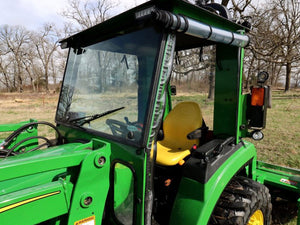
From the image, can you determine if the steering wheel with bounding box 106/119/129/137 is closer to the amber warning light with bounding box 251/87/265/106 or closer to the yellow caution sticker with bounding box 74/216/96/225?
the yellow caution sticker with bounding box 74/216/96/225

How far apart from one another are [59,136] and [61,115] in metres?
0.24

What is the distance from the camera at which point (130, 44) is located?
6.12 feet

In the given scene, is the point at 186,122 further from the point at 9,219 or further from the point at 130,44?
the point at 9,219

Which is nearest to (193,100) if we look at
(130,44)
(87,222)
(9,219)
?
(130,44)

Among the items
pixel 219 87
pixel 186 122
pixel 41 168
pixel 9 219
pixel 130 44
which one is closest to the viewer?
pixel 9 219

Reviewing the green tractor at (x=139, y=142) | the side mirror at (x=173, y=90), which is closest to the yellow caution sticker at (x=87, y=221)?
the green tractor at (x=139, y=142)

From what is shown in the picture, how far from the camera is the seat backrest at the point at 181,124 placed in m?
2.56

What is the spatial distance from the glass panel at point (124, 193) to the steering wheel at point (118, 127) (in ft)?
0.81

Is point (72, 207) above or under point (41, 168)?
under

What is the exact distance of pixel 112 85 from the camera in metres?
2.05

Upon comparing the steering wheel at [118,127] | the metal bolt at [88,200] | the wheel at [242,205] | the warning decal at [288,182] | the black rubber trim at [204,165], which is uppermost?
the steering wheel at [118,127]

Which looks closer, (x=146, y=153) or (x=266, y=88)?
(x=146, y=153)

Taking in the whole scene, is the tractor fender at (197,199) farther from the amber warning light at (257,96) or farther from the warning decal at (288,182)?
the warning decal at (288,182)

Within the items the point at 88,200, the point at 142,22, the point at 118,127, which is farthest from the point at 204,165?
the point at 142,22
